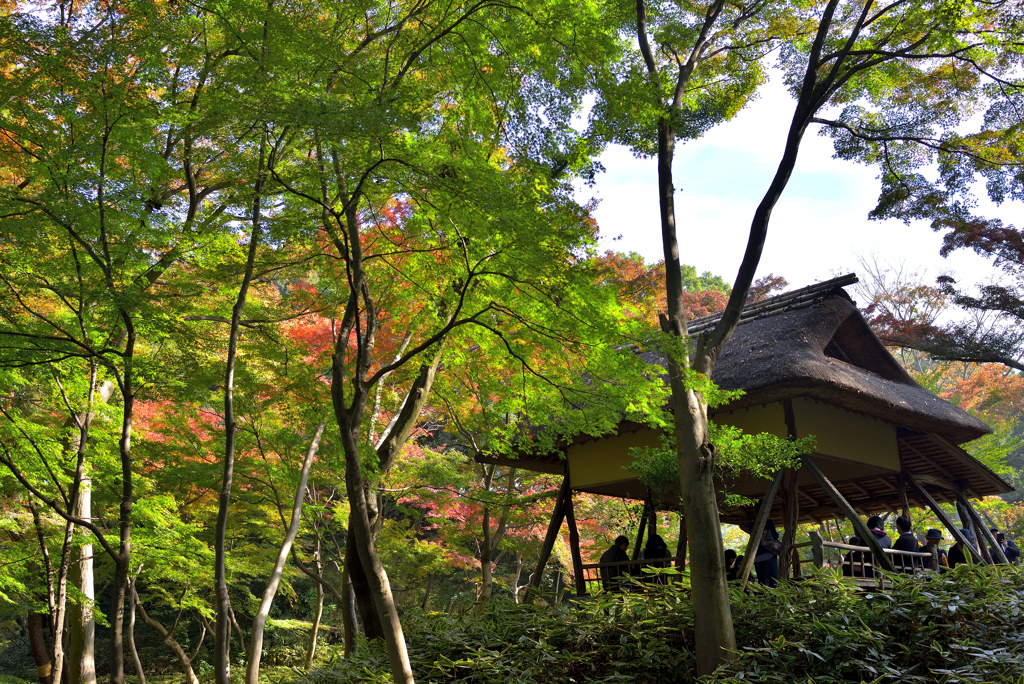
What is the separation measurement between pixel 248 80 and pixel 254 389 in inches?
174

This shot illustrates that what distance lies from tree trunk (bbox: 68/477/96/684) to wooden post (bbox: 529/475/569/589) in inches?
204

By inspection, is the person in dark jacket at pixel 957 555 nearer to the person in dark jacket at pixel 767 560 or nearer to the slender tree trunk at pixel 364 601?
the person in dark jacket at pixel 767 560

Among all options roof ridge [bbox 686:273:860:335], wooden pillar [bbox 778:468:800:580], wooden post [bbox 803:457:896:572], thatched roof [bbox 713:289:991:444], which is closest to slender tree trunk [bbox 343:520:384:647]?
wooden pillar [bbox 778:468:800:580]

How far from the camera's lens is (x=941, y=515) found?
335 inches

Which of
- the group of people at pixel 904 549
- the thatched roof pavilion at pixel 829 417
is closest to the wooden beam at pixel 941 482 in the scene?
the thatched roof pavilion at pixel 829 417

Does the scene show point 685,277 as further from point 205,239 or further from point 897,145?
point 205,239

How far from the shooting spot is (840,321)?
27.8ft

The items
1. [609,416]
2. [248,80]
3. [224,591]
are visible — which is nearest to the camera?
[248,80]

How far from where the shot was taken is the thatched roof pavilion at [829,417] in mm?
7312

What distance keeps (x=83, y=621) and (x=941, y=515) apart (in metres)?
10.6

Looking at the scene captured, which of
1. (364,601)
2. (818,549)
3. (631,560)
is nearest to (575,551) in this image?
(631,560)

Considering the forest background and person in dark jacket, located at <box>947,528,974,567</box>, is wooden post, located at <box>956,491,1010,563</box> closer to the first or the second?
person in dark jacket, located at <box>947,528,974,567</box>

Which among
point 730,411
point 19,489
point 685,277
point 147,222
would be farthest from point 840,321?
point 685,277

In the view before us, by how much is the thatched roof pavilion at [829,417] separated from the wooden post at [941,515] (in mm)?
30
